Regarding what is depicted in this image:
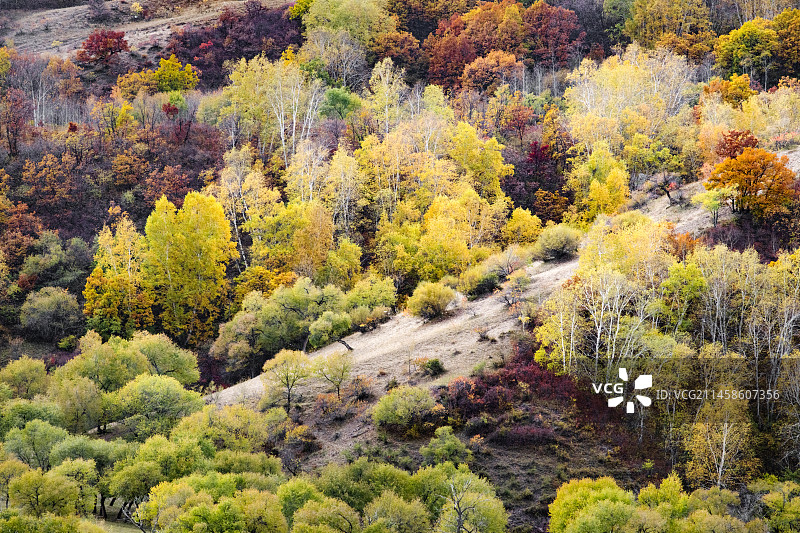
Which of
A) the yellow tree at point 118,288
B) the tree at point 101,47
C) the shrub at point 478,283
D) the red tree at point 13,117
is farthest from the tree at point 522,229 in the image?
the tree at point 101,47

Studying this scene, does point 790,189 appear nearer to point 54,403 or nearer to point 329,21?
point 54,403

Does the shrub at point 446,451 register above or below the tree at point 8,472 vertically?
below

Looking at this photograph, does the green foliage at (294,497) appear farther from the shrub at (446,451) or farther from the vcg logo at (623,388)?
the vcg logo at (623,388)

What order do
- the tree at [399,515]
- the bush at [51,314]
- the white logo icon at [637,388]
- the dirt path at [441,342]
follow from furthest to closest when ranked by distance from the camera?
the bush at [51,314] → the dirt path at [441,342] → the white logo icon at [637,388] → the tree at [399,515]

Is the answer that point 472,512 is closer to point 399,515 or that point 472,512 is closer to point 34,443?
point 399,515

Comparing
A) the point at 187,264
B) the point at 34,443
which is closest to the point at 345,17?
the point at 187,264

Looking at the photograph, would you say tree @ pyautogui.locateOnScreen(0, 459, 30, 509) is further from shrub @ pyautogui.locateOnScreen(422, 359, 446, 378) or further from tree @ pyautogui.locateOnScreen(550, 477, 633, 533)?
tree @ pyautogui.locateOnScreen(550, 477, 633, 533)

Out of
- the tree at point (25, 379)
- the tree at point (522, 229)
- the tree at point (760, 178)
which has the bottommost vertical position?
the tree at point (25, 379)

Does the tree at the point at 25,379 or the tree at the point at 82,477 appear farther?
the tree at the point at 25,379
